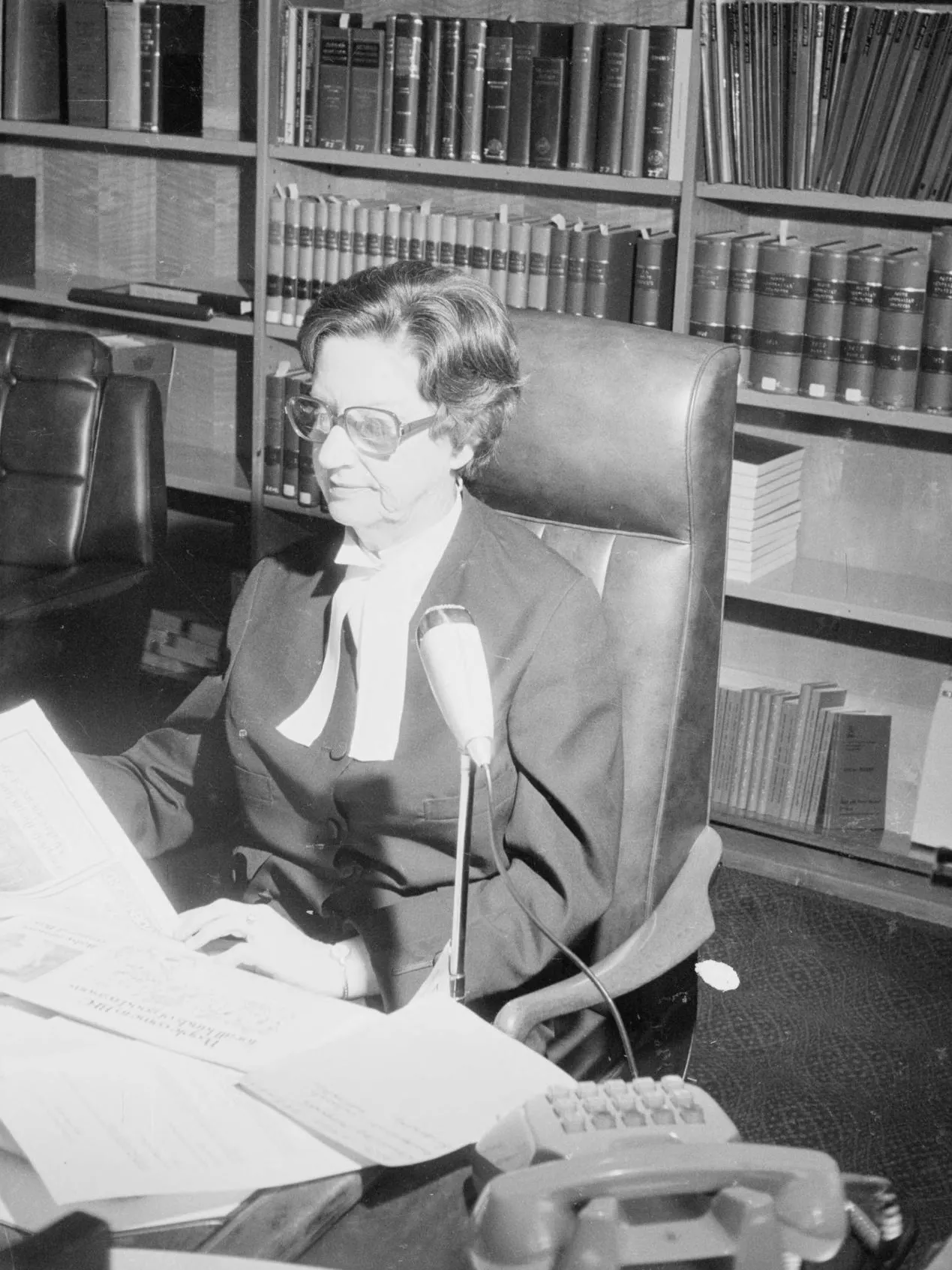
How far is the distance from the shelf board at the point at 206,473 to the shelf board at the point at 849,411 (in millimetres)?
1184

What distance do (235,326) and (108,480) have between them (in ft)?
2.47

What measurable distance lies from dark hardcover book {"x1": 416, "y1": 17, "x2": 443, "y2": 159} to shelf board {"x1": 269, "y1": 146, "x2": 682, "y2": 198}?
0.12 ft

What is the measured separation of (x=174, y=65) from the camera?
319 cm

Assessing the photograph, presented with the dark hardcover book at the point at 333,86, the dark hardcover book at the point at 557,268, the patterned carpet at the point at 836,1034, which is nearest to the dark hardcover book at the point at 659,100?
the dark hardcover book at the point at 557,268

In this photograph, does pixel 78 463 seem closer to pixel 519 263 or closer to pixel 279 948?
pixel 519 263

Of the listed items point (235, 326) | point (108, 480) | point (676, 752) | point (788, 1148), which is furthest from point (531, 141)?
point (788, 1148)

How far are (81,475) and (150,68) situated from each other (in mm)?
1171

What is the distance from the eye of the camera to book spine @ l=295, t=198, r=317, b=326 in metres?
3.03

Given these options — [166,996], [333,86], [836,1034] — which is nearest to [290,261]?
[333,86]

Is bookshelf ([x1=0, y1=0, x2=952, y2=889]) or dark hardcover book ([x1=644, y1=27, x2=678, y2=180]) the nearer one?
dark hardcover book ([x1=644, y1=27, x2=678, y2=180])

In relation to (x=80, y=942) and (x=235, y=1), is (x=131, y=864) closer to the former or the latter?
(x=80, y=942)

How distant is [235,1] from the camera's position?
330 cm

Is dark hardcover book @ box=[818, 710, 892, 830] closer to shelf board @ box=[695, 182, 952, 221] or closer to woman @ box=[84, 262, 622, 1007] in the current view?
shelf board @ box=[695, 182, 952, 221]

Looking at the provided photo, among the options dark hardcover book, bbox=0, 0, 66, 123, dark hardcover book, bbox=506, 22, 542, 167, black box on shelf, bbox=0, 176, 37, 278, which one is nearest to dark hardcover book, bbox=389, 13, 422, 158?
dark hardcover book, bbox=506, 22, 542, 167
